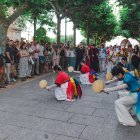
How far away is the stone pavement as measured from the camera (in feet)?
12.1

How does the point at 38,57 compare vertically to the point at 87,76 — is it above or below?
above

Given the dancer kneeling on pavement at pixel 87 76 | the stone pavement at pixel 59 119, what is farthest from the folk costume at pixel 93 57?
the stone pavement at pixel 59 119

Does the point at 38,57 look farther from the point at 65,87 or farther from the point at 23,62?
the point at 65,87

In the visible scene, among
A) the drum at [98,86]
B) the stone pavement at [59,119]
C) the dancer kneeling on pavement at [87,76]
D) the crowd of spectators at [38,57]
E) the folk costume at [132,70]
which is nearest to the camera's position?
the stone pavement at [59,119]

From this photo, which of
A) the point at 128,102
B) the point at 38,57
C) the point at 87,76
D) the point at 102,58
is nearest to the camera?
the point at 128,102

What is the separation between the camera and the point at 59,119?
4.49m

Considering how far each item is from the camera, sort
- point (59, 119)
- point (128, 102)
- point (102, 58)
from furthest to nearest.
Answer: point (102, 58), point (59, 119), point (128, 102)

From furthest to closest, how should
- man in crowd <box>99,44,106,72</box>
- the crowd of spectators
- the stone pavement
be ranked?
man in crowd <box>99,44,106,72</box>
the crowd of spectators
the stone pavement

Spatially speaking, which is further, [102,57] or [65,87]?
[102,57]

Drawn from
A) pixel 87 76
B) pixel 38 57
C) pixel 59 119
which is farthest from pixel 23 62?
pixel 59 119

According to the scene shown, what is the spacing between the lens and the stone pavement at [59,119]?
12.1 feet

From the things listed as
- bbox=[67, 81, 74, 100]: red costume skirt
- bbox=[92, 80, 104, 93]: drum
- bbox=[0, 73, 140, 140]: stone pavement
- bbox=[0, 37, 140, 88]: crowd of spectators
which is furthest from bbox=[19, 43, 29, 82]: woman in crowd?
bbox=[92, 80, 104, 93]: drum

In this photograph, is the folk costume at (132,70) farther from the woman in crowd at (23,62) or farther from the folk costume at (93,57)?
the woman in crowd at (23,62)

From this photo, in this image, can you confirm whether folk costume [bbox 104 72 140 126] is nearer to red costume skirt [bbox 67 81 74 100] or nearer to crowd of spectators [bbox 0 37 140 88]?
red costume skirt [bbox 67 81 74 100]
